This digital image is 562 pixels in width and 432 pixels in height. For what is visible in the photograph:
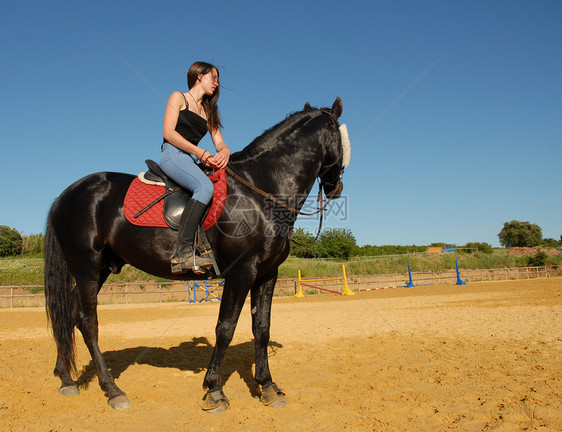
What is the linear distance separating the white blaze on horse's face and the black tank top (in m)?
1.63

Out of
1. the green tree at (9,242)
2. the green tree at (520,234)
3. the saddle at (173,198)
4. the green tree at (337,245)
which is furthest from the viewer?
the green tree at (520,234)

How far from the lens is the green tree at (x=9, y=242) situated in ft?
135

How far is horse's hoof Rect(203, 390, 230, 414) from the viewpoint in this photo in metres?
3.69

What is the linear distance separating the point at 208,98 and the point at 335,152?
1.65 meters

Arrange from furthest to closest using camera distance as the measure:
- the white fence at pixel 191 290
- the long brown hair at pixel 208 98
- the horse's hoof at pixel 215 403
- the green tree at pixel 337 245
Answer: the green tree at pixel 337 245 < the white fence at pixel 191 290 < the long brown hair at pixel 208 98 < the horse's hoof at pixel 215 403

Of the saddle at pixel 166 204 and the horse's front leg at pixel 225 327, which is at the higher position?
the saddle at pixel 166 204

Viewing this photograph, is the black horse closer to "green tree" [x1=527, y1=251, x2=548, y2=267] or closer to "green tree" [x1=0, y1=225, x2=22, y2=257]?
"green tree" [x1=527, y1=251, x2=548, y2=267]

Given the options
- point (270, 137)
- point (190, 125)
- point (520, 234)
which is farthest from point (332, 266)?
point (520, 234)

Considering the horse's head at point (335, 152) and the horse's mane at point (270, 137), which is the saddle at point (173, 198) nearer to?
the horse's mane at point (270, 137)

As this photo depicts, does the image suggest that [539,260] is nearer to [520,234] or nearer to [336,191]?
[336,191]

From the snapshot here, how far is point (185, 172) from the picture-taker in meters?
3.84

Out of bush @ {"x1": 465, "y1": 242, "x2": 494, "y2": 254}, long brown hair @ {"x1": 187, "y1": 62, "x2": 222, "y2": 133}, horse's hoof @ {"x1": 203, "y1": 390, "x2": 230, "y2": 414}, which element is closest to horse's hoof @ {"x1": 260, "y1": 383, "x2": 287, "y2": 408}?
horse's hoof @ {"x1": 203, "y1": 390, "x2": 230, "y2": 414}

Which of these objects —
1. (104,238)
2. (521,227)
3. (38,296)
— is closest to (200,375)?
(104,238)

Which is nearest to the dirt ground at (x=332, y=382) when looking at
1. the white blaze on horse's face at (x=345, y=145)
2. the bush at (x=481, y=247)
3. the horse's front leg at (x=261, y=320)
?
the horse's front leg at (x=261, y=320)
